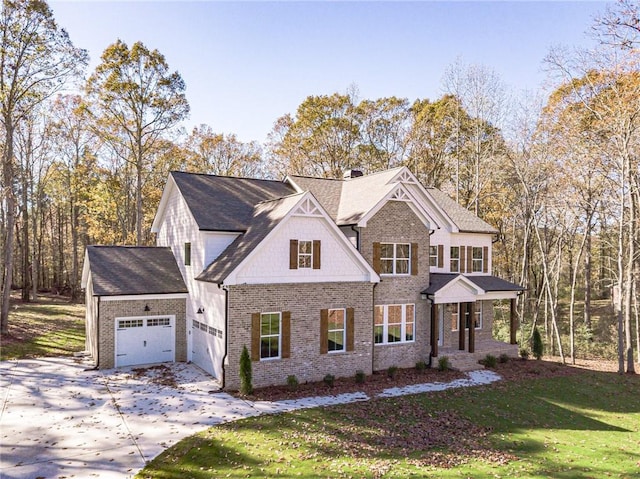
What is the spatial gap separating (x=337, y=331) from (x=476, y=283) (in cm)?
939

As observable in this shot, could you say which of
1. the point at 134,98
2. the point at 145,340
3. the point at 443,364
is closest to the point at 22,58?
the point at 134,98

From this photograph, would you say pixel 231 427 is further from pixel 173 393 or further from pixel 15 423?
pixel 15 423

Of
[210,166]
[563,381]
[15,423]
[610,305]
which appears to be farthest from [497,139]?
[15,423]

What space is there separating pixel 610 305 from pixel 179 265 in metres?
38.6

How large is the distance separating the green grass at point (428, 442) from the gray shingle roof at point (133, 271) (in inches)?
345

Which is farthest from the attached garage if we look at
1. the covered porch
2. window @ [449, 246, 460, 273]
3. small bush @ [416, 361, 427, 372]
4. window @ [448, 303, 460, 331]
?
window @ [449, 246, 460, 273]

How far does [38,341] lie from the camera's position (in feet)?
69.8

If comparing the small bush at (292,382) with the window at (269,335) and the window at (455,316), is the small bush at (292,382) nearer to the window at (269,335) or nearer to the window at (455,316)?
the window at (269,335)

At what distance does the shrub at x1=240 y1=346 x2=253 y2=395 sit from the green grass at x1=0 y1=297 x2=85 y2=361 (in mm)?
10631

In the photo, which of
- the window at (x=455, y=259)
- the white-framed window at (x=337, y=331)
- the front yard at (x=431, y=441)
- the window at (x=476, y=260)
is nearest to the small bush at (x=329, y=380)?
the white-framed window at (x=337, y=331)

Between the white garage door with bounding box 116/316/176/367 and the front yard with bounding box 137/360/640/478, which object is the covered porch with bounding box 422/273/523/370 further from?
the white garage door with bounding box 116/316/176/367

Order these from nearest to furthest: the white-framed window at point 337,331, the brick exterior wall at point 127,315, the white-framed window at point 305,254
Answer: the white-framed window at point 305,254 < the white-framed window at point 337,331 < the brick exterior wall at point 127,315

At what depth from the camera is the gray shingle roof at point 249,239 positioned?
15.0 metres

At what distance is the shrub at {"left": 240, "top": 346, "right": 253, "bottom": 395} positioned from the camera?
1402cm
